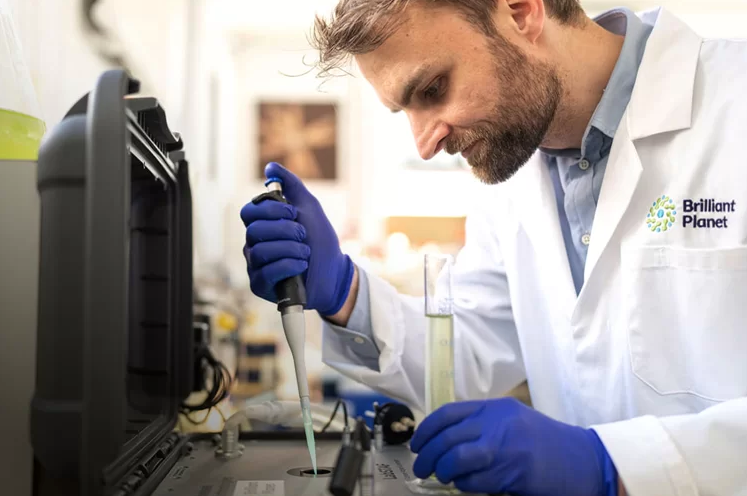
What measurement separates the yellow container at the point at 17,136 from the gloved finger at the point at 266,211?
31 cm

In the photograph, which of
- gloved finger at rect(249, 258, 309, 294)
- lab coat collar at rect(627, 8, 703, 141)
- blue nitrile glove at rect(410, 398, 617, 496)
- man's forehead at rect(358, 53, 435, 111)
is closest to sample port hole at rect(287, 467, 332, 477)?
blue nitrile glove at rect(410, 398, 617, 496)

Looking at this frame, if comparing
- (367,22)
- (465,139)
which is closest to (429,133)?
(465,139)

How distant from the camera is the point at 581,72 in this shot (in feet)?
3.80

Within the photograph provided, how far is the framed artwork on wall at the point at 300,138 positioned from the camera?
3.35 meters

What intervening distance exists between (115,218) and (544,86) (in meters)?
0.85

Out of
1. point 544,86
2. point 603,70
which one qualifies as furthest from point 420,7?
point 603,70

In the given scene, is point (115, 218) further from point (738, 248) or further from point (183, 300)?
point (738, 248)

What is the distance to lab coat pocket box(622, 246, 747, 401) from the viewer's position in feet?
2.91

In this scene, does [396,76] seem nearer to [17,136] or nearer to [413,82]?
[413,82]

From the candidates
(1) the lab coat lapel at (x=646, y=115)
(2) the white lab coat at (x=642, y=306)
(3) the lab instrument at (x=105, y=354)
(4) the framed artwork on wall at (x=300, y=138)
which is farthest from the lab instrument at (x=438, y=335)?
(4) the framed artwork on wall at (x=300, y=138)

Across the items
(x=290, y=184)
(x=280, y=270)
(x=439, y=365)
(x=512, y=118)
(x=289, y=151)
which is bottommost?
(x=439, y=365)

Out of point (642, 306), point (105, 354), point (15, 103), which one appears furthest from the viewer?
point (642, 306)

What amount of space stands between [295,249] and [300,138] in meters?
2.54

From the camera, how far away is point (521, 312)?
4.06 ft
